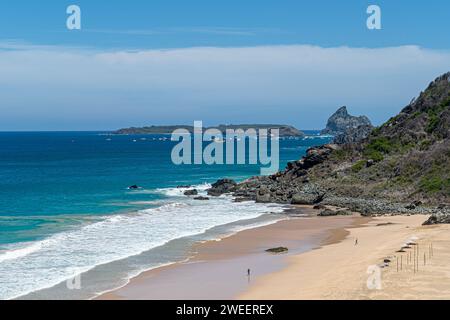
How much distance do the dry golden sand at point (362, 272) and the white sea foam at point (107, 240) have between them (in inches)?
429

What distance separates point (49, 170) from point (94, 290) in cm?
8778

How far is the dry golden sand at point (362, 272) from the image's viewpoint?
1113 inches

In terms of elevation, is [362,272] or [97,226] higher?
[362,272]

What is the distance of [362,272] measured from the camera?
3228 centimetres

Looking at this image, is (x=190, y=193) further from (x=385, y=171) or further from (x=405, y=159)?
(x=405, y=159)

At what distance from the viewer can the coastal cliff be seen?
62.7 m

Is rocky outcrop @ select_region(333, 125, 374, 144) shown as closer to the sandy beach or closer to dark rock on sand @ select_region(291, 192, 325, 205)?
dark rock on sand @ select_region(291, 192, 325, 205)

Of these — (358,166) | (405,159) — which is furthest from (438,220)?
(358,166)

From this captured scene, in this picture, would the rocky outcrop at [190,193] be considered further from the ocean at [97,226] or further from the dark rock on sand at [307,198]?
the dark rock on sand at [307,198]

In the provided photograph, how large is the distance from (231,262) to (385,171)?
38608mm

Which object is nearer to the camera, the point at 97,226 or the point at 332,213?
the point at 97,226

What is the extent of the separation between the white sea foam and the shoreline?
13.1 ft

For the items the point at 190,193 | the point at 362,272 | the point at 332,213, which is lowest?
the point at 332,213

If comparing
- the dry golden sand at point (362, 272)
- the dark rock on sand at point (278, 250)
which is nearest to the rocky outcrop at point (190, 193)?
the dry golden sand at point (362, 272)
